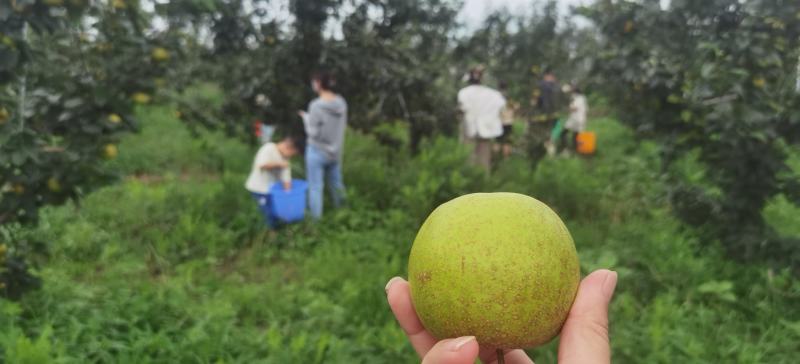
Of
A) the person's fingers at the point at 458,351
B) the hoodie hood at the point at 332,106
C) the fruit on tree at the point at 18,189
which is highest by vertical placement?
the hoodie hood at the point at 332,106

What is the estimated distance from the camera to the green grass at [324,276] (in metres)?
2.74

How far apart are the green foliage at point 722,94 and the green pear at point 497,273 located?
199cm

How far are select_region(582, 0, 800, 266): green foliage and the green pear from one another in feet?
6.54

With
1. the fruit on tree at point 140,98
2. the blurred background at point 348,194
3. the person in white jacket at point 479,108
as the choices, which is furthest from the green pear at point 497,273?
the person in white jacket at point 479,108

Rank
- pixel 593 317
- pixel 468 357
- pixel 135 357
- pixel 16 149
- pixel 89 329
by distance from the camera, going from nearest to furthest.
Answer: pixel 468 357
pixel 593 317
pixel 16 149
pixel 135 357
pixel 89 329

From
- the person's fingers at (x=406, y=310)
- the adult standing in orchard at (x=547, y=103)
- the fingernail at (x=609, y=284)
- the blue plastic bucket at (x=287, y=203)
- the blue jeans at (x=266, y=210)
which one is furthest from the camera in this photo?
the adult standing in orchard at (x=547, y=103)

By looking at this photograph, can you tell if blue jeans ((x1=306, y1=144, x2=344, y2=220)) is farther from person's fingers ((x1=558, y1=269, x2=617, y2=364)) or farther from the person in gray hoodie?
person's fingers ((x1=558, y1=269, x2=617, y2=364))

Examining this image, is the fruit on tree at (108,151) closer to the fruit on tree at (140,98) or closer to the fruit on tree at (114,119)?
the fruit on tree at (114,119)

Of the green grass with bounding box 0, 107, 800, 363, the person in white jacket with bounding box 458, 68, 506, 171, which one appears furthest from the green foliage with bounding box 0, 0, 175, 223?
the person in white jacket with bounding box 458, 68, 506, 171

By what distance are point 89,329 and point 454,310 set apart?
245 cm

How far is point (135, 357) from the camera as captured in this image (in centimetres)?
263

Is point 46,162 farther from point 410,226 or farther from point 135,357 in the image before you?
point 410,226

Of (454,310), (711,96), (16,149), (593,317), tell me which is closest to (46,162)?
(16,149)

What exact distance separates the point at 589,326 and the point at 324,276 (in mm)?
2860
